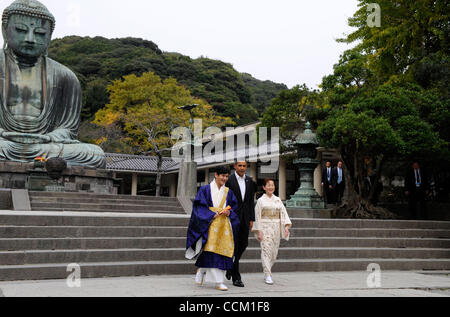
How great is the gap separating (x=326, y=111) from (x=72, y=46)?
4146cm

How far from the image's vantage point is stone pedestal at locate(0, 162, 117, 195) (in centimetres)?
1277

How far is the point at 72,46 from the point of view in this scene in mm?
49469

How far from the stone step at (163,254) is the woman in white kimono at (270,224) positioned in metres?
1.39

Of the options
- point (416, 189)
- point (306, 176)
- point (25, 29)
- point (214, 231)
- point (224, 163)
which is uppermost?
point (25, 29)

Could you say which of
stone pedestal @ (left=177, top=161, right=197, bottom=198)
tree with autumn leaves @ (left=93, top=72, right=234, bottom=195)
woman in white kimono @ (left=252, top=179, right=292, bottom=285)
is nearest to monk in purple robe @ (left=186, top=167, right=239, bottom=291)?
woman in white kimono @ (left=252, top=179, right=292, bottom=285)

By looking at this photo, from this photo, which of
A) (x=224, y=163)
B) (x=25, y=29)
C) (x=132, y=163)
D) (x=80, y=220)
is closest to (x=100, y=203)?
(x=80, y=220)

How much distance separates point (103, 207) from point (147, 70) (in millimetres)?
32897

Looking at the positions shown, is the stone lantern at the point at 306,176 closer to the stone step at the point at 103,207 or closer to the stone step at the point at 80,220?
the stone step at the point at 103,207

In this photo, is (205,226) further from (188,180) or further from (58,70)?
(58,70)

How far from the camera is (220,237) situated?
551 centimetres

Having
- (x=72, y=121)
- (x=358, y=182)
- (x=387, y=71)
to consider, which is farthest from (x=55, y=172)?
(x=387, y=71)
